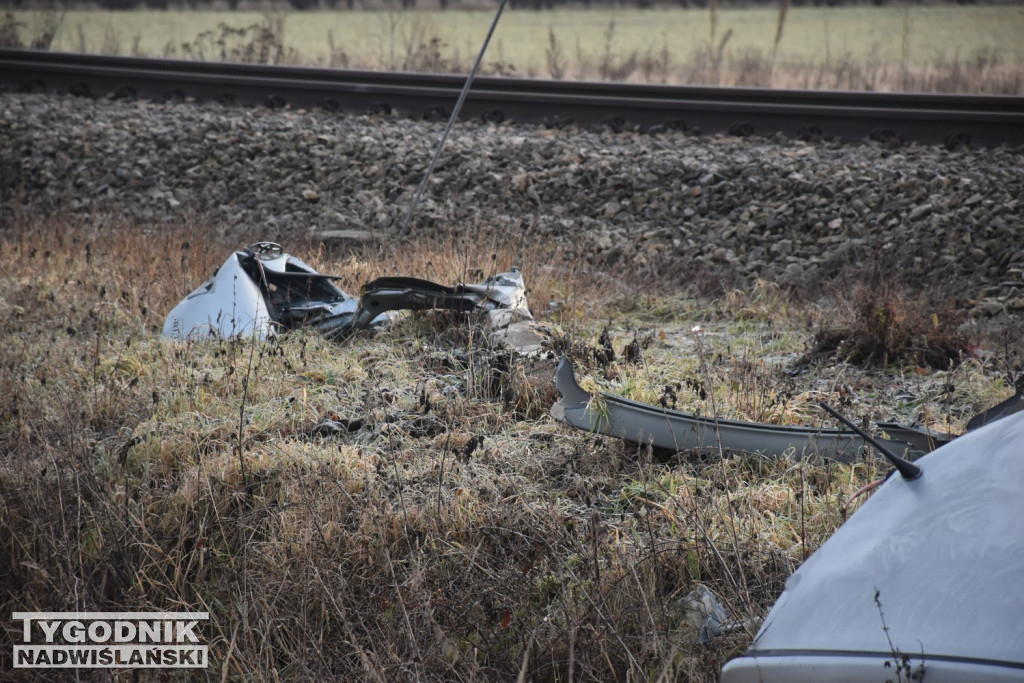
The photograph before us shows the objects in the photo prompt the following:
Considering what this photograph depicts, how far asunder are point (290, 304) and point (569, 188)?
381 cm

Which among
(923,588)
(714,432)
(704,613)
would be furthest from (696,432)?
(923,588)

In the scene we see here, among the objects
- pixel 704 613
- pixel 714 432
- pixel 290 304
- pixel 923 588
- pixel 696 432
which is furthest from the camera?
pixel 290 304

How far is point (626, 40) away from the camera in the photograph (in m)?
25.9

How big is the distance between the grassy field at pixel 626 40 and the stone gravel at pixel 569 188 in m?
4.39

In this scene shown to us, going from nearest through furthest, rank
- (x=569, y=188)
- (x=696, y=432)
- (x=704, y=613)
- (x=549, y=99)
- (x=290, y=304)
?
(x=704, y=613) < (x=696, y=432) < (x=290, y=304) < (x=569, y=188) < (x=549, y=99)

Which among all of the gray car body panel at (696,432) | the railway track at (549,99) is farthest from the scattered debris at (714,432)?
the railway track at (549,99)

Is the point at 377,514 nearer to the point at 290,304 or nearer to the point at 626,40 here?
the point at 290,304

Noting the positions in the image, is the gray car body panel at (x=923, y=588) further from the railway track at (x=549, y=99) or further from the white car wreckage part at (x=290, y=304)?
the railway track at (x=549, y=99)

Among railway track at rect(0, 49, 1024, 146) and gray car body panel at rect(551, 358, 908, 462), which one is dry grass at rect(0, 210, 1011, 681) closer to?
gray car body panel at rect(551, 358, 908, 462)

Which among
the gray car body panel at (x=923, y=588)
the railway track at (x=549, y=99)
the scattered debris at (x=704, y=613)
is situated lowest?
the scattered debris at (x=704, y=613)

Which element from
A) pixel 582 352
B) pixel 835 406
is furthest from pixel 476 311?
pixel 835 406

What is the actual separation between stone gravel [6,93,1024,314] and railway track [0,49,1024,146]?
446 millimetres

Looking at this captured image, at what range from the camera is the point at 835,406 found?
14.7ft

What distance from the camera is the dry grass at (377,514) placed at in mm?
2902
